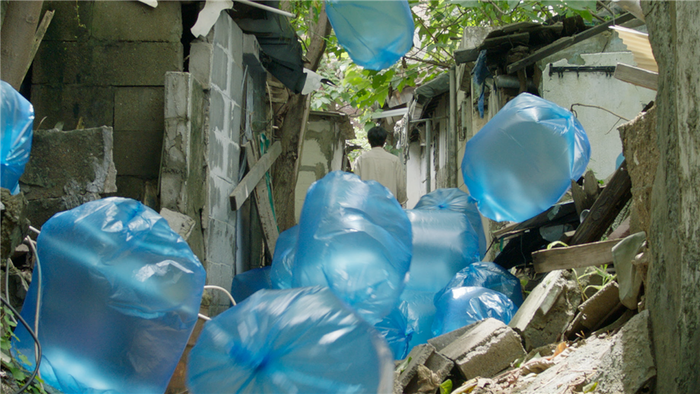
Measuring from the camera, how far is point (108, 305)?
2.40 metres

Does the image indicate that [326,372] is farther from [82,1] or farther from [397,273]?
[82,1]

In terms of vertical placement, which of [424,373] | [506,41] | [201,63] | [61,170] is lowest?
[424,373]

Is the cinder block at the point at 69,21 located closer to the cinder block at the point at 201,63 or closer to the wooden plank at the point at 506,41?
the cinder block at the point at 201,63

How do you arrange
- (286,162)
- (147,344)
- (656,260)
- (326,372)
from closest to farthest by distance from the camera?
(326,372) → (656,260) → (147,344) → (286,162)

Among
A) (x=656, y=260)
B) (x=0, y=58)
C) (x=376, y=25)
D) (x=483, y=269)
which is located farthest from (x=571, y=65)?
(x=0, y=58)

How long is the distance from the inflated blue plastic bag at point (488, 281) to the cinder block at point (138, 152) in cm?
227

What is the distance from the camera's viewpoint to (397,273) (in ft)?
11.2

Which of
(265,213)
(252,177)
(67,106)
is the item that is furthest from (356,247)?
(265,213)

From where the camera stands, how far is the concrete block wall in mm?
4520

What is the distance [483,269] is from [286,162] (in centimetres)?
352

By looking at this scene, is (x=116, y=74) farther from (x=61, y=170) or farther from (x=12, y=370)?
(x=12, y=370)

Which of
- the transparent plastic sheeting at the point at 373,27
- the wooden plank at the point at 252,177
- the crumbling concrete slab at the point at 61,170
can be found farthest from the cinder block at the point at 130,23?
the transparent plastic sheeting at the point at 373,27

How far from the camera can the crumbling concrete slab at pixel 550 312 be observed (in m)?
3.23

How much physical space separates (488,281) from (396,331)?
78 cm
